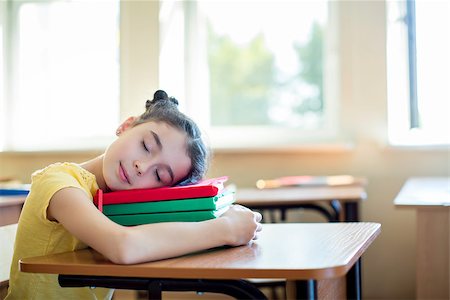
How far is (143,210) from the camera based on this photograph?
1458 millimetres

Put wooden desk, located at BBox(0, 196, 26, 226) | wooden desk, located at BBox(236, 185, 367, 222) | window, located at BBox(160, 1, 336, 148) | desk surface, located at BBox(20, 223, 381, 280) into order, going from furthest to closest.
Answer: window, located at BBox(160, 1, 336, 148), wooden desk, located at BBox(236, 185, 367, 222), wooden desk, located at BBox(0, 196, 26, 226), desk surface, located at BBox(20, 223, 381, 280)

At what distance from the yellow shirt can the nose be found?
4.4 inches

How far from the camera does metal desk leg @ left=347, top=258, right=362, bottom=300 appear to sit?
1806 mm

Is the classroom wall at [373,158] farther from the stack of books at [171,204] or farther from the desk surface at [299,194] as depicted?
the stack of books at [171,204]

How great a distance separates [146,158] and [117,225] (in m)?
0.25

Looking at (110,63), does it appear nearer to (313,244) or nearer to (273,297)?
(273,297)

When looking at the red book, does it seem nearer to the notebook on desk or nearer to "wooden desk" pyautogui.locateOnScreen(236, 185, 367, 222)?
"wooden desk" pyautogui.locateOnScreen(236, 185, 367, 222)

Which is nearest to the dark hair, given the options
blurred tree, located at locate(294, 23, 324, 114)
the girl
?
the girl

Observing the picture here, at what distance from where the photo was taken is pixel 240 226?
1461 millimetres

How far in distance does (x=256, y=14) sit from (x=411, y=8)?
0.92 meters

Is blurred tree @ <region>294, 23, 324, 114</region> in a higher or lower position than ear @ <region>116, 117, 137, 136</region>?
higher

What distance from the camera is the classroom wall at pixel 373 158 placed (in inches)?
150

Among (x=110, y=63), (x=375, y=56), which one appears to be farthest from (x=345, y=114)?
(x=110, y=63)

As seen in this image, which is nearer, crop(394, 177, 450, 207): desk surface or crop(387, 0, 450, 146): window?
crop(394, 177, 450, 207): desk surface
